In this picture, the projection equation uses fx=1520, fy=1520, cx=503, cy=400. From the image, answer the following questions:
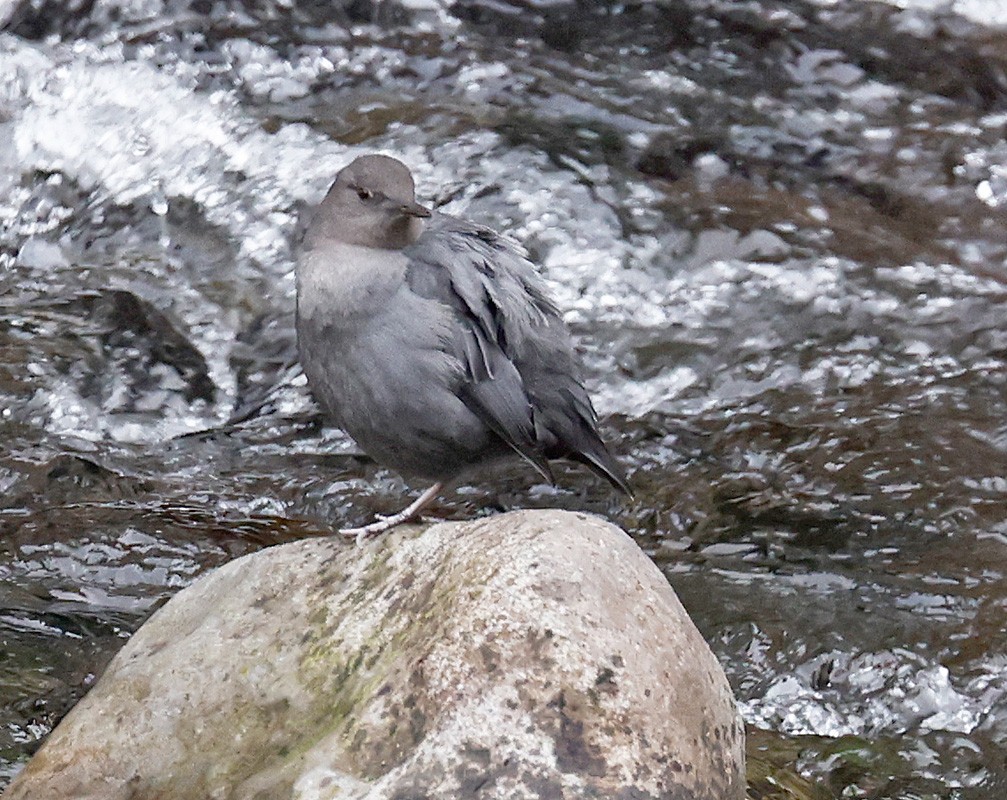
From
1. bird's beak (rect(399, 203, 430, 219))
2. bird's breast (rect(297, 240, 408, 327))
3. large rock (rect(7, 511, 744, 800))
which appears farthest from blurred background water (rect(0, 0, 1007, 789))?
bird's beak (rect(399, 203, 430, 219))

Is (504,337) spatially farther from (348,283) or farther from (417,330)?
(348,283)

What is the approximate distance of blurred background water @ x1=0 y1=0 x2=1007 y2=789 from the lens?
14.2 feet

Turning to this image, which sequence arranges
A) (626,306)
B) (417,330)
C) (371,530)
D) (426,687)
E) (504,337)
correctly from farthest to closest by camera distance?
(626,306), (504,337), (417,330), (371,530), (426,687)

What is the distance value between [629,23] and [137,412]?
333 centimetres

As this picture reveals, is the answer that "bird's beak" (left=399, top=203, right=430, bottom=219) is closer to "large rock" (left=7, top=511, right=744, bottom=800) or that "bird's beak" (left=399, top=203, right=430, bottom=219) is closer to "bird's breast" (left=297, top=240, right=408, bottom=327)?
"bird's breast" (left=297, top=240, right=408, bottom=327)

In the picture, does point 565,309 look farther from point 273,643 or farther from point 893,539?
point 273,643

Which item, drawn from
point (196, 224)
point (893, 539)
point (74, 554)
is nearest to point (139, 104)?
point (196, 224)

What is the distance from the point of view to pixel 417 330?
3.85 metres

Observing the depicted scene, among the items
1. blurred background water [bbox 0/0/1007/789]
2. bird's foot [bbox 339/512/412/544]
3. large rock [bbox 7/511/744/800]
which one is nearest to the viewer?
large rock [bbox 7/511/744/800]

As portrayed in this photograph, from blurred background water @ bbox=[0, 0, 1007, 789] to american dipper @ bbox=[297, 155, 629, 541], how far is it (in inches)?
37.4

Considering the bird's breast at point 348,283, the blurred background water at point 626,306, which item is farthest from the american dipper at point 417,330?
the blurred background water at point 626,306

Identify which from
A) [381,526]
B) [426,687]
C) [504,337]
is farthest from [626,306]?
[426,687]

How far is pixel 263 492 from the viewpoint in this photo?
17.0 ft

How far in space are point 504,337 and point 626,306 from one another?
230 cm
